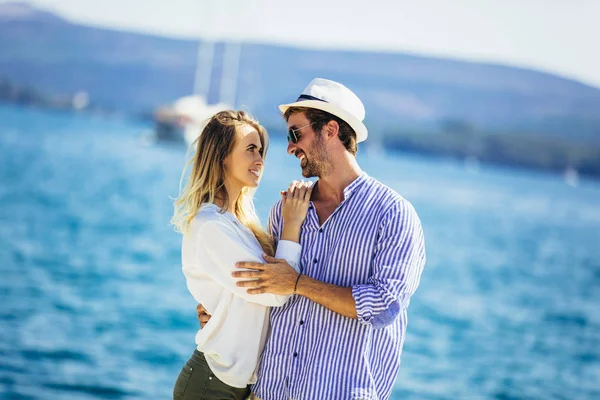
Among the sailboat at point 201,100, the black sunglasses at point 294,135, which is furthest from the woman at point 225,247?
the sailboat at point 201,100

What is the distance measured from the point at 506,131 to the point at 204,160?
1885 inches

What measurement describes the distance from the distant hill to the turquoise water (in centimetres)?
515

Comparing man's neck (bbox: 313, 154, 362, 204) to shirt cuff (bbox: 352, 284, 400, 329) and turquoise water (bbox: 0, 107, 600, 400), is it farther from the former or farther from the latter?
turquoise water (bbox: 0, 107, 600, 400)

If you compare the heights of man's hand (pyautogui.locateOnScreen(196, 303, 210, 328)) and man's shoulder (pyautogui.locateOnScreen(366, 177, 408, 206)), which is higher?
man's shoulder (pyautogui.locateOnScreen(366, 177, 408, 206))

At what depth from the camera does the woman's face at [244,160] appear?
2.44m

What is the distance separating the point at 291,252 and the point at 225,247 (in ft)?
0.63

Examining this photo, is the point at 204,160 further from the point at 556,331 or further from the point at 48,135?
the point at 48,135

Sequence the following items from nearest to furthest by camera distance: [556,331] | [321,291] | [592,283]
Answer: [321,291], [556,331], [592,283]

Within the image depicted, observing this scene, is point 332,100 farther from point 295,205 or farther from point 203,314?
point 203,314

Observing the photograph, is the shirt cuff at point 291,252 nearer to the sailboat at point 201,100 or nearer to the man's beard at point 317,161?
the man's beard at point 317,161

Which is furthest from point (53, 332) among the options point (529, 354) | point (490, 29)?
point (490, 29)

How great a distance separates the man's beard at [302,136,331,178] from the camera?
7.73 feet

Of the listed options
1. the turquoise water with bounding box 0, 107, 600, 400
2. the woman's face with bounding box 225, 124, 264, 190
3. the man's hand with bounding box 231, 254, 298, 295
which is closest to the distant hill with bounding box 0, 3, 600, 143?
the turquoise water with bounding box 0, 107, 600, 400

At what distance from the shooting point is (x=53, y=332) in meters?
11.6
